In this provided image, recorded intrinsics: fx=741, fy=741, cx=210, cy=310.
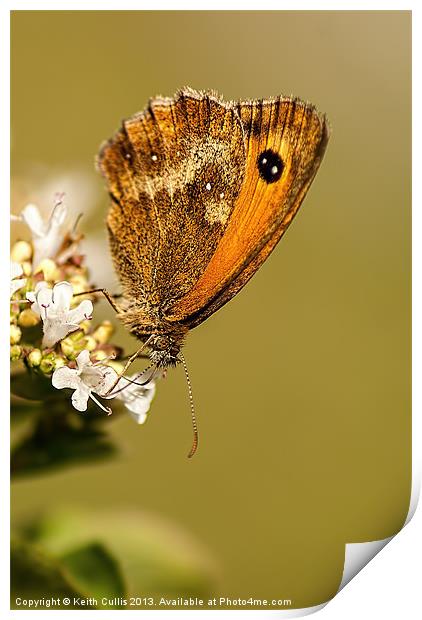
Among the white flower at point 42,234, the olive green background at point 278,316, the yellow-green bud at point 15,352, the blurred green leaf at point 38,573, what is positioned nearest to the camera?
the blurred green leaf at point 38,573

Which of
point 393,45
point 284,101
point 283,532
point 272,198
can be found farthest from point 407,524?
point 393,45

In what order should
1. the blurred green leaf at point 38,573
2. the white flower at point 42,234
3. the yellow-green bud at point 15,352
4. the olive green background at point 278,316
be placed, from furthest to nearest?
the olive green background at point 278,316 → the white flower at point 42,234 → the yellow-green bud at point 15,352 → the blurred green leaf at point 38,573

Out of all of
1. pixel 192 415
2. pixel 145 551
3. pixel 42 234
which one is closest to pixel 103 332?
pixel 42 234

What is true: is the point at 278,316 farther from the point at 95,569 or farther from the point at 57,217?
the point at 95,569

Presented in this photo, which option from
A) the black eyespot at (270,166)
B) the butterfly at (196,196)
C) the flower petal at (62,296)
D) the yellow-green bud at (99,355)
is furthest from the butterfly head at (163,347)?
the black eyespot at (270,166)

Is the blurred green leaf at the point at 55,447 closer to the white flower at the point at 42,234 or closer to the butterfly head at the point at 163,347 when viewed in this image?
the butterfly head at the point at 163,347

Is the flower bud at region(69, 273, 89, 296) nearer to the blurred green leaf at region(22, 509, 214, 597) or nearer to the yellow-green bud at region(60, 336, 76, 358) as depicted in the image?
the yellow-green bud at region(60, 336, 76, 358)
